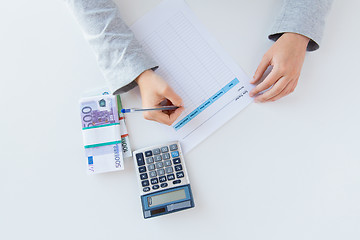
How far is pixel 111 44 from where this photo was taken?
63 cm

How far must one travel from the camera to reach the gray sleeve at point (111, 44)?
0.62 meters

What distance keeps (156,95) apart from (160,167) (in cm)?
15

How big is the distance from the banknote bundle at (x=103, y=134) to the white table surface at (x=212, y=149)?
0.02 m

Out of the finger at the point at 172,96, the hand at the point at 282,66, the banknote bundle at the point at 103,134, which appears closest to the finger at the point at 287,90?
the hand at the point at 282,66

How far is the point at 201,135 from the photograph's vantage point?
65 cm

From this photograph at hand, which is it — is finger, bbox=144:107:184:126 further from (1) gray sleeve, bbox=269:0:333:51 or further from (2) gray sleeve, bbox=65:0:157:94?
(1) gray sleeve, bbox=269:0:333:51

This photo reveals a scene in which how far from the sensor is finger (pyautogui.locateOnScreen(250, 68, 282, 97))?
24.9 inches

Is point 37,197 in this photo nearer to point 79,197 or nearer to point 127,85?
point 79,197

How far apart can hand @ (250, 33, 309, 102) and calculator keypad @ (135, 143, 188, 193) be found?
0.70ft

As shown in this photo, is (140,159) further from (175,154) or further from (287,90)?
(287,90)

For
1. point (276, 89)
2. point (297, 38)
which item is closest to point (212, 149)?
point (276, 89)

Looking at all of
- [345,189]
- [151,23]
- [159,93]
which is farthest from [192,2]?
[345,189]

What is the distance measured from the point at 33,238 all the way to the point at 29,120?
0.24m

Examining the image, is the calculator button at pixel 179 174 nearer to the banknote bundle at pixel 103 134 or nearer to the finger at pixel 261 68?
the banknote bundle at pixel 103 134
